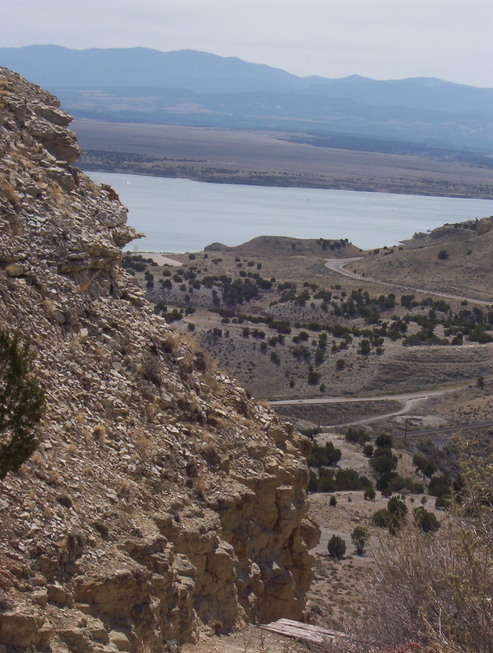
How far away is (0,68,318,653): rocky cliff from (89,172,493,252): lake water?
265ft

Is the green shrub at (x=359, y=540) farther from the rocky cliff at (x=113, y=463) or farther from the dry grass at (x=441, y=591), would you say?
the dry grass at (x=441, y=591)

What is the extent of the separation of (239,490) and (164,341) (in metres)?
2.39

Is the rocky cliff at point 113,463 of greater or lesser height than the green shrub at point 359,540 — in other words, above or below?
above

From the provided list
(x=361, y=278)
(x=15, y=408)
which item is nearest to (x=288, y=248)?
(x=361, y=278)

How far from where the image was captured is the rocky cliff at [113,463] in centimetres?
848

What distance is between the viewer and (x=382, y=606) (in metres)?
8.98

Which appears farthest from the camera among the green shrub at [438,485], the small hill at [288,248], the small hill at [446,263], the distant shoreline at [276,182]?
the distant shoreline at [276,182]

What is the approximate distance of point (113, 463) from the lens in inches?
403

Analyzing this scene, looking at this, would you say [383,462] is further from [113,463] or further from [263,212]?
[263,212]

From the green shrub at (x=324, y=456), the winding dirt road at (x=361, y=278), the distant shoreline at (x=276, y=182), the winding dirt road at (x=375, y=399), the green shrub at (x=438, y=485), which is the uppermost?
the distant shoreline at (x=276, y=182)

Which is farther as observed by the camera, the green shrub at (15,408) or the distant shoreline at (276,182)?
the distant shoreline at (276,182)

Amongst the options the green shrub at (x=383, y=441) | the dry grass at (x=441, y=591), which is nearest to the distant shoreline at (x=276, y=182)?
the green shrub at (x=383, y=441)

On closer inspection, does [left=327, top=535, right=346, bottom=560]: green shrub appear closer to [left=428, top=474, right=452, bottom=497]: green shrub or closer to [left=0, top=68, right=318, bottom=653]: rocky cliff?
[left=0, top=68, right=318, bottom=653]: rocky cliff

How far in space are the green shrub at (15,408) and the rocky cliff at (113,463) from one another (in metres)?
0.61
